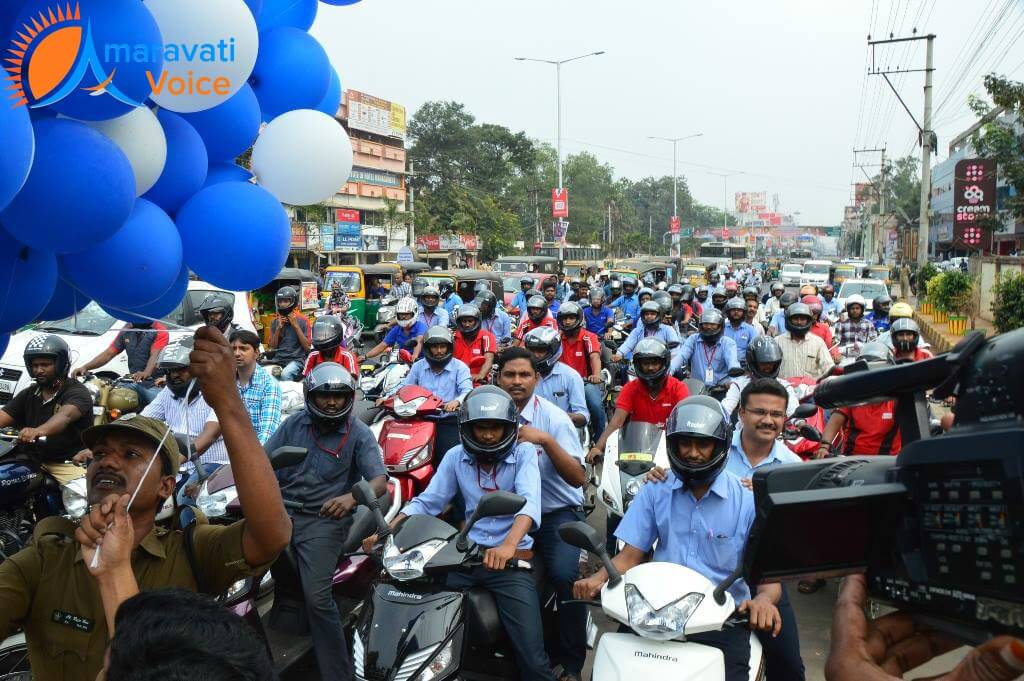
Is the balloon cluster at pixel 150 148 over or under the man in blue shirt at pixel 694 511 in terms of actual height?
over

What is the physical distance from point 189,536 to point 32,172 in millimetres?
1149

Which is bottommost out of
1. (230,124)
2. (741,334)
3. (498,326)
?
(498,326)

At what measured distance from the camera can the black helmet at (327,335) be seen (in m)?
7.72

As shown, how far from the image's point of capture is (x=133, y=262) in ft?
9.73

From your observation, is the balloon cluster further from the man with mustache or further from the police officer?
the police officer

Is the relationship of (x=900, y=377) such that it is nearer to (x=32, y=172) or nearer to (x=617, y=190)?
(x=32, y=172)

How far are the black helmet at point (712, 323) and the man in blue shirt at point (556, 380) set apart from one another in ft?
5.33

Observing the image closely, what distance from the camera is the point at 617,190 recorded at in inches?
4318

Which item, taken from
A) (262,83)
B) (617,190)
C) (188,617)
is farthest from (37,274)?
(617,190)

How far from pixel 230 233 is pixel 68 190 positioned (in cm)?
74

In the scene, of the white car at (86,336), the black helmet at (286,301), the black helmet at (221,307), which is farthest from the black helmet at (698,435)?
the black helmet at (286,301)

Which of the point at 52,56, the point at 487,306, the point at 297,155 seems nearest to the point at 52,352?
the point at 297,155

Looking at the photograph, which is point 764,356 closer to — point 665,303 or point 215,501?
point 215,501

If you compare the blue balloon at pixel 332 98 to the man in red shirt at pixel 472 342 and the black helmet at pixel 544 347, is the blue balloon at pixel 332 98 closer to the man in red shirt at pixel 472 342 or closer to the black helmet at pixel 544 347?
the black helmet at pixel 544 347
